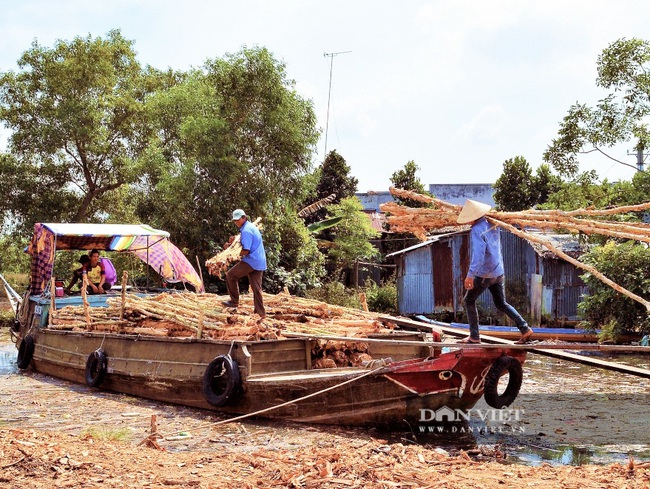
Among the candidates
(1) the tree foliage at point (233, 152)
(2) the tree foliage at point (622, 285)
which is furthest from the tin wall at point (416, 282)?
(2) the tree foliage at point (622, 285)

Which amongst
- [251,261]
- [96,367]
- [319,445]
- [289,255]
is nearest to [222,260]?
[251,261]

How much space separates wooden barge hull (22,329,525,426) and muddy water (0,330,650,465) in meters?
0.20

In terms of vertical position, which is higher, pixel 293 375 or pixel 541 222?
pixel 541 222

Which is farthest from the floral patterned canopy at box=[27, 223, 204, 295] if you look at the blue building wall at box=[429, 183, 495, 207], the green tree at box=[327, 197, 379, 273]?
the blue building wall at box=[429, 183, 495, 207]

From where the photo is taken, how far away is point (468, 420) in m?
9.17

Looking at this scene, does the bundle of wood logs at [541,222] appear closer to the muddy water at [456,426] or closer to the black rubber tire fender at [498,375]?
the black rubber tire fender at [498,375]

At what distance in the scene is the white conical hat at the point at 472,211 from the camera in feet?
27.3

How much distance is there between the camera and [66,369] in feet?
44.2

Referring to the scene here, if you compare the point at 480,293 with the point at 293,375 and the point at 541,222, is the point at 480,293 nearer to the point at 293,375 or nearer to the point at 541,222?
the point at 541,222

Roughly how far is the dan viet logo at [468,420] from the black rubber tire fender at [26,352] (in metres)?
8.98

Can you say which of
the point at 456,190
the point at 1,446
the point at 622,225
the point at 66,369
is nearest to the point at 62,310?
the point at 66,369

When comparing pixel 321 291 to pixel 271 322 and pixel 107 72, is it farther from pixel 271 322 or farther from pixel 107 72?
pixel 271 322

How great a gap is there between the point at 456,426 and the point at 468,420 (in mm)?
228

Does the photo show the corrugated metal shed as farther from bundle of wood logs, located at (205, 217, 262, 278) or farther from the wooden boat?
bundle of wood logs, located at (205, 217, 262, 278)
